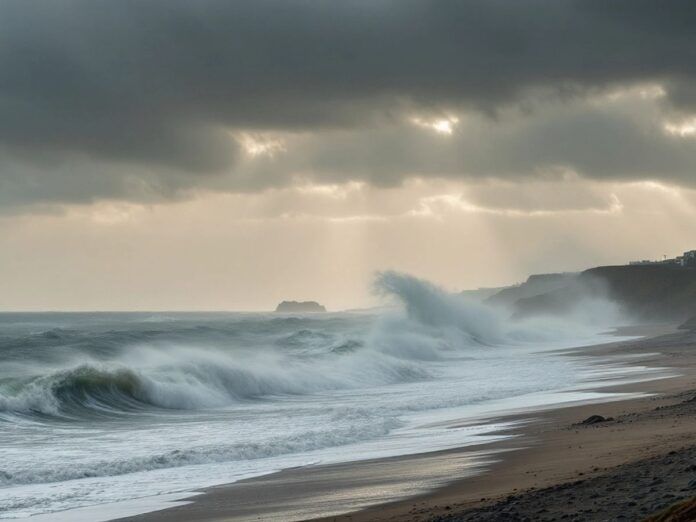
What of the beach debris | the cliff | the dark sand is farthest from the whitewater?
the cliff

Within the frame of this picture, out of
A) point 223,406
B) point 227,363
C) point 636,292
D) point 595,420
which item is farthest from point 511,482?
point 636,292

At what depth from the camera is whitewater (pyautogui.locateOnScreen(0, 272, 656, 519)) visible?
12805mm

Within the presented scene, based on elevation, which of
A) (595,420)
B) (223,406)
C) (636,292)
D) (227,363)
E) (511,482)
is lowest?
(511,482)

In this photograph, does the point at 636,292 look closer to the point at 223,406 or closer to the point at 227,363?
the point at 227,363

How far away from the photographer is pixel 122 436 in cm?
1708

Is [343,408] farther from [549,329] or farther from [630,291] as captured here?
[630,291]

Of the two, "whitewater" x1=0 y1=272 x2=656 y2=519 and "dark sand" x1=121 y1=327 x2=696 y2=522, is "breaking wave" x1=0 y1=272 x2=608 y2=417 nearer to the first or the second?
"whitewater" x1=0 y1=272 x2=656 y2=519

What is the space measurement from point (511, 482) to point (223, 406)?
50.2 ft

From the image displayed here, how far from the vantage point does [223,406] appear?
2439 centimetres

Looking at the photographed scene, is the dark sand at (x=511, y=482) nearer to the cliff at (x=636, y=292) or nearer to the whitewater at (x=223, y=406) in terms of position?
the whitewater at (x=223, y=406)

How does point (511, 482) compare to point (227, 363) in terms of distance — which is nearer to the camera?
point (511, 482)

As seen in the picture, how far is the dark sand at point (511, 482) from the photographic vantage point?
779 centimetres

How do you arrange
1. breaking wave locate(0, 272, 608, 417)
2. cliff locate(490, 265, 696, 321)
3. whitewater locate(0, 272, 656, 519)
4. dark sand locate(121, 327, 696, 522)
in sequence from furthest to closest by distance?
cliff locate(490, 265, 696, 321)
breaking wave locate(0, 272, 608, 417)
whitewater locate(0, 272, 656, 519)
dark sand locate(121, 327, 696, 522)

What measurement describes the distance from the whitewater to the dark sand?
3.56 ft
